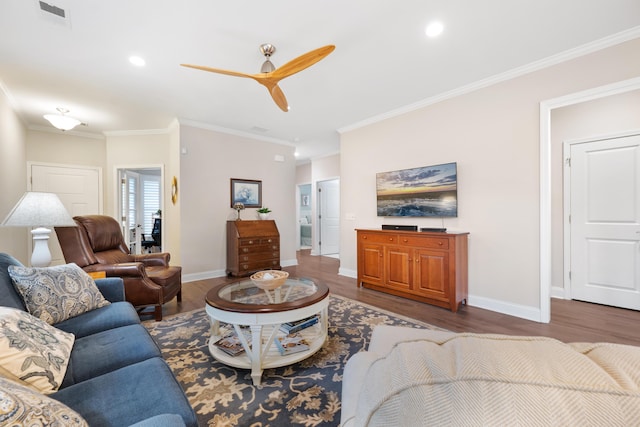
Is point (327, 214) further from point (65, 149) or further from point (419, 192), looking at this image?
point (65, 149)

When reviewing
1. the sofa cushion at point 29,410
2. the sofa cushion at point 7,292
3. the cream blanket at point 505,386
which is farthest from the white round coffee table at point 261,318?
the cream blanket at point 505,386

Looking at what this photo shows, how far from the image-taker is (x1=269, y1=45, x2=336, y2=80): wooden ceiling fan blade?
1927mm

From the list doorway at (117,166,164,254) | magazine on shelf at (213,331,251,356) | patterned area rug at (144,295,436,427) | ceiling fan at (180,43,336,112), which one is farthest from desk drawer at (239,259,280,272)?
ceiling fan at (180,43,336,112)

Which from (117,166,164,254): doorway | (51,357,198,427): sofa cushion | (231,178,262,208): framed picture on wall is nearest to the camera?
(51,357,198,427): sofa cushion

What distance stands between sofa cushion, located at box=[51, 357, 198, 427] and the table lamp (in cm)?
190

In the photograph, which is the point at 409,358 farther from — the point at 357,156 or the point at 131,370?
the point at 357,156

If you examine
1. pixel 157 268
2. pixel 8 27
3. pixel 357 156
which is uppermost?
pixel 8 27

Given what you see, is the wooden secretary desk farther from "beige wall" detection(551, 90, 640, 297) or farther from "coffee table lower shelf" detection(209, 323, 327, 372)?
"beige wall" detection(551, 90, 640, 297)

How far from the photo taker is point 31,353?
1.01m

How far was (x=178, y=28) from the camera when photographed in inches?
85.9

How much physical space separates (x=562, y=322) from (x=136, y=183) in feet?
24.3

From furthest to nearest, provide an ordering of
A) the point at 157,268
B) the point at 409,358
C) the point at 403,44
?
the point at 157,268
the point at 403,44
the point at 409,358

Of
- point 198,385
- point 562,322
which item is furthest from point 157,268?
point 562,322

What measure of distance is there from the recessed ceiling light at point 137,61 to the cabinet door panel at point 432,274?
3621 mm
